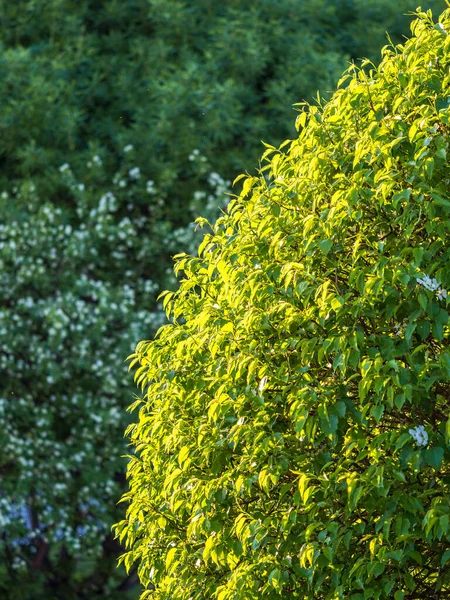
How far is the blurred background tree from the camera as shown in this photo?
11.9 meters

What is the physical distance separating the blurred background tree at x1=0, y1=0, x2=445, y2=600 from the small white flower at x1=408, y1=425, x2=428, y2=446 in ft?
25.1

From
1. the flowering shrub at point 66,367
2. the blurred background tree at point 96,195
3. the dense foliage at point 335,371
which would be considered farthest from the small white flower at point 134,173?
the dense foliage at point 335,371

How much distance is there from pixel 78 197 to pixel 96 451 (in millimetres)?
3125

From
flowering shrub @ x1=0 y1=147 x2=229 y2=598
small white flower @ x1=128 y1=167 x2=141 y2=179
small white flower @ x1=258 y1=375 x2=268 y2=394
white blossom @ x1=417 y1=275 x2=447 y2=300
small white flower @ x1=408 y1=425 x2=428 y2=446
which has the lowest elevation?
small white flower @ x1=408 y1=425 x2=428 y2=446

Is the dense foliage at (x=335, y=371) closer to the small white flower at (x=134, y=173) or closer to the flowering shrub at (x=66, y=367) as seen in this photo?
the flowering shrub at (x=66, y=367)

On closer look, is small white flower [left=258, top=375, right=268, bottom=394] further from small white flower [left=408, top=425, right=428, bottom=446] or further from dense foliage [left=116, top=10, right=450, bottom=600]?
small white flower [left=408, top=425, right=428, bottom=446]

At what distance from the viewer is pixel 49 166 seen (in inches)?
505

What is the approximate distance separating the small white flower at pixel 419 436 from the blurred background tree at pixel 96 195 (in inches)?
301

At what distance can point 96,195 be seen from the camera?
1273 centimetres

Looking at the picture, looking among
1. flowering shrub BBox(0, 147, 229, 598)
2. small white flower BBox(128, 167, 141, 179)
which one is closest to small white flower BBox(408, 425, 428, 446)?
flowering shrub BBox(0, 147, 229, 598)

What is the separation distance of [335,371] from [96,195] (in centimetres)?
855

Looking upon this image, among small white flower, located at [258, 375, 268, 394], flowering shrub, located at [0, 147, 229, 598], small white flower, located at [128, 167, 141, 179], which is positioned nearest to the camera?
small white flower, located at [258, 375, 268, 394]

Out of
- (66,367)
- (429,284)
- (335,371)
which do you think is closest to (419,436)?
(335,371)

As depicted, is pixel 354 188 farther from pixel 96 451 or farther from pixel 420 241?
pixel 96 451
